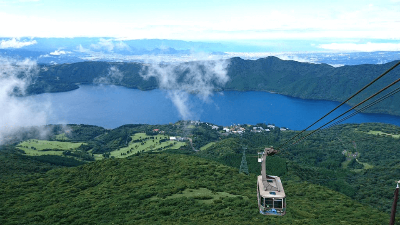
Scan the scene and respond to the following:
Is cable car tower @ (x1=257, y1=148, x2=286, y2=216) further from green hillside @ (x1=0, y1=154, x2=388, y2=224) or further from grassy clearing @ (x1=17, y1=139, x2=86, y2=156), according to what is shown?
grassy clearing @ (x1=17, y1=139, x2=86, y2=156)

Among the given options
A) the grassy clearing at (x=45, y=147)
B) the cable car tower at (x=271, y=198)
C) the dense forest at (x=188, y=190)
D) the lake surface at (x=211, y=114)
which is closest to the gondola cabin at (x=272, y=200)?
the cable car tower at (x=271, y=198)

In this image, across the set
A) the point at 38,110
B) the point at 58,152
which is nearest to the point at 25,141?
the point at 58,152

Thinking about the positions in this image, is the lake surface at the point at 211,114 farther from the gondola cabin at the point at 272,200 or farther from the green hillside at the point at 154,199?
the gondola cabin at the point at 272,200

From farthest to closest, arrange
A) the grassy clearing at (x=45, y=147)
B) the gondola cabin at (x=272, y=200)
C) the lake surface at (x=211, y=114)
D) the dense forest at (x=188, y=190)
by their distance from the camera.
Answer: the lake surface at (x=211, y=114)
the grassy clearing at (x=45, y=147)
the dense forest at (x=188, y=190)
the gondola cabin at (x=272, y=200)

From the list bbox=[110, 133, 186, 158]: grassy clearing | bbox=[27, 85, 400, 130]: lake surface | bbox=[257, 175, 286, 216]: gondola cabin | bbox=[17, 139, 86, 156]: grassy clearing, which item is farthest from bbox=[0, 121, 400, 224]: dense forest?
bbox=[27, 85, 400, 130]: lake surface

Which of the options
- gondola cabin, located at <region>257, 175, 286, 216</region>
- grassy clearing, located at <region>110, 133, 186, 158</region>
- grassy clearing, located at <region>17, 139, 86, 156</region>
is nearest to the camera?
gondola cabin, located at <region>257, 175, 286, 216</region>

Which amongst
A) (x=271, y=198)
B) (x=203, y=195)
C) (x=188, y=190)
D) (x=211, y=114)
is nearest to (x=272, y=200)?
(x=271, y=198)

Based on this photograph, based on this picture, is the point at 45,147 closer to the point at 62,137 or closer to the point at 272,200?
the point at 62,137

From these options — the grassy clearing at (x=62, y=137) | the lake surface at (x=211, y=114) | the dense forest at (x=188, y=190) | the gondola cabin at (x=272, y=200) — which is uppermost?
the gondola cabin at (x=272, y=200)
